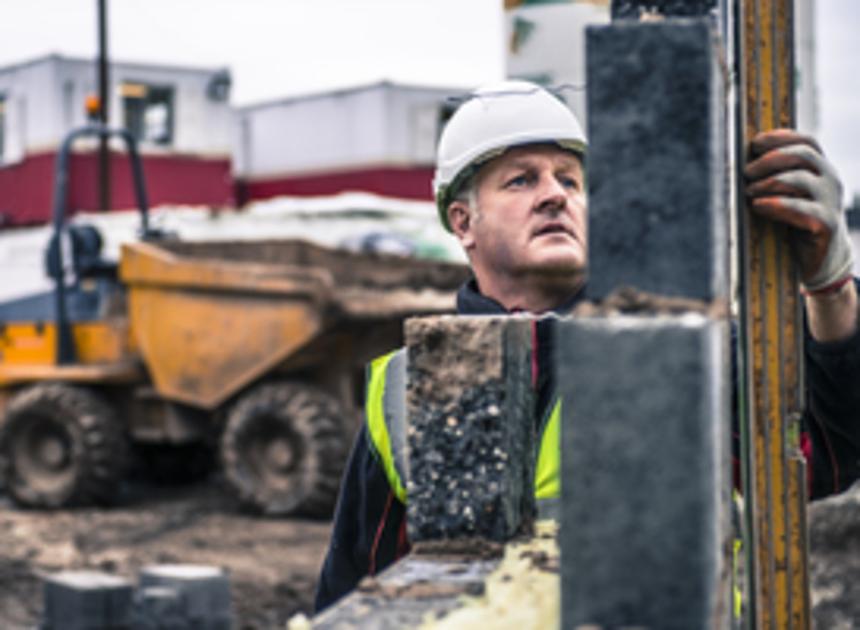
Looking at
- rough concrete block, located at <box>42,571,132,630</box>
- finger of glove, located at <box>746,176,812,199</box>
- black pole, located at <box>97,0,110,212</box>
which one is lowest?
rough concrete block, located at <box>42,571,132,630</box>

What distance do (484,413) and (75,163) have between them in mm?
22890

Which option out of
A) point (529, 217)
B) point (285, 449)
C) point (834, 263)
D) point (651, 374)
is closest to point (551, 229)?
point (529, 217)

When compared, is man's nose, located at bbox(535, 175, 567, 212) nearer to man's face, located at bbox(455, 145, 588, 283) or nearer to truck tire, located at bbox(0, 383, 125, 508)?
man's face, located at bbox(455, 145, 588, 283)

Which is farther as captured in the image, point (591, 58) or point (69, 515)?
point (69, 515)

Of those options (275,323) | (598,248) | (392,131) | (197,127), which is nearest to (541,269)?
(598,248)

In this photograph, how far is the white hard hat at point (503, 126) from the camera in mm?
2660

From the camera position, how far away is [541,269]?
2533mm

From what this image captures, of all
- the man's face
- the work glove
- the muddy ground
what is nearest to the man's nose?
the man's face

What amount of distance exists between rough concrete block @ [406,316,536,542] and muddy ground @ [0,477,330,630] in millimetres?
5099

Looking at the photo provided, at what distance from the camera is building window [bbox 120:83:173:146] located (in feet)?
83.6

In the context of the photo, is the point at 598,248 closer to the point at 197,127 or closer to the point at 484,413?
the point at 484,413

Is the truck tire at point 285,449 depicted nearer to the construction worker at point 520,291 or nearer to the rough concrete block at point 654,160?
the construction worker at point 520,291

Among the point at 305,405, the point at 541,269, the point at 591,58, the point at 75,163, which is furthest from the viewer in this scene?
the point at 75,163

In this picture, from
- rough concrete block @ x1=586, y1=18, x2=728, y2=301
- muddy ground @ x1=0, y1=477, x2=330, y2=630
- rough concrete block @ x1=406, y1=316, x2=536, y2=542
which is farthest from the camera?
muddy ground @ x1=0, y1=477, x2=330, y2=630
